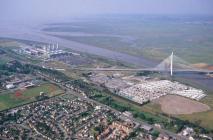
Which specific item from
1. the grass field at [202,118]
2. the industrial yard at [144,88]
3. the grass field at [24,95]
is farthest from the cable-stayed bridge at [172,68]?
the grass field at [202,118]

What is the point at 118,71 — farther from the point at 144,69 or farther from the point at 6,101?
the point at 6,101

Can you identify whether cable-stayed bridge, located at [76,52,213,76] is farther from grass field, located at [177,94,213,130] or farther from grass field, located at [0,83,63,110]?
grass field, located at [177,94,213,130]

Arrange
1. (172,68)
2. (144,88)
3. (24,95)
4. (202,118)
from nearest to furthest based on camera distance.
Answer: (202,118) < (24,95) < (144,88) < (172,68)

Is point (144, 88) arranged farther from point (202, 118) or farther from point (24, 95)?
point (24, 95)

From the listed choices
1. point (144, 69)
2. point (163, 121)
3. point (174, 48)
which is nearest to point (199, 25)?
point (174, 48)

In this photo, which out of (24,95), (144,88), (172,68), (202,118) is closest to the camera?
(202,118)

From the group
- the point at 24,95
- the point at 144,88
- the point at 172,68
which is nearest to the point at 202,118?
the point at 144,88

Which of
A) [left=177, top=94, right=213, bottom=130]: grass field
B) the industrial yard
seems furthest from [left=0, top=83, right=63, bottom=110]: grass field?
[left=177, top=94, right=213, bottom=130]: grass field

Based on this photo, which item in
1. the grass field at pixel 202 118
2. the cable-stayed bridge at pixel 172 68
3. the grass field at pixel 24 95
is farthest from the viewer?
the cable-stayed bridge at pixel 172 68

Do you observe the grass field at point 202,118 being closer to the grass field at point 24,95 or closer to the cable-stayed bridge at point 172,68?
the cable-stayed bridge at point 172,68
